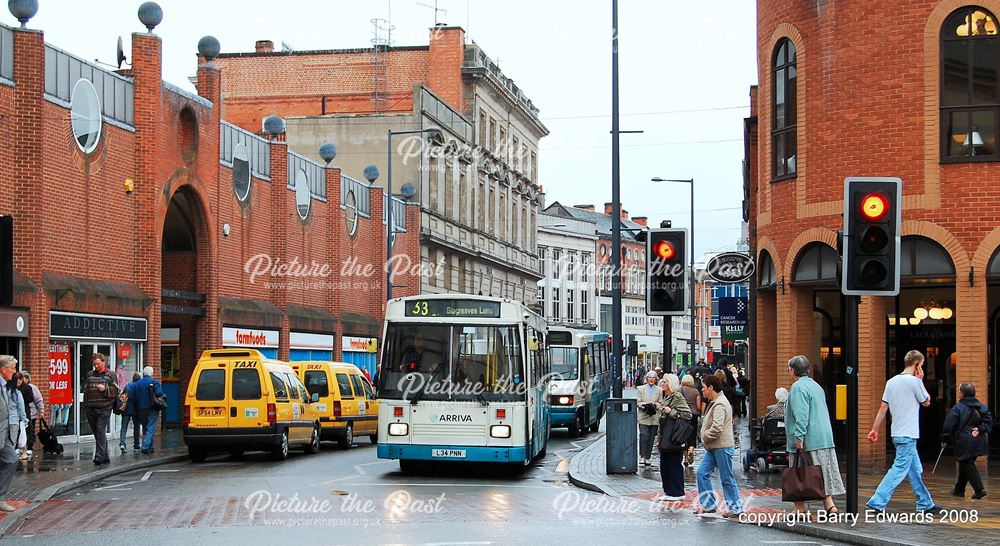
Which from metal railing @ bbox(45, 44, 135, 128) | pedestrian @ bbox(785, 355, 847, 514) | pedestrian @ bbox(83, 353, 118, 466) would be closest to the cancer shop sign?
pedestrian @ bbox(83, 353, 118, 466)

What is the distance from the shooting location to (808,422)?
13.8 metres

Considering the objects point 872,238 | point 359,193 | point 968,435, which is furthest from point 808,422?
point 359,193

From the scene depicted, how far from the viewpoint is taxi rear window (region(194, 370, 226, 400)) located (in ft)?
74.4

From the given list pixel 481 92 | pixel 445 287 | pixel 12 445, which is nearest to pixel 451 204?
pixel 445 287

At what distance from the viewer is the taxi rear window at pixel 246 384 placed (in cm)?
2267

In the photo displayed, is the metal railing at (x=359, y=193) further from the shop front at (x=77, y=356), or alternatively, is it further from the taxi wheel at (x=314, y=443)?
the taxi wheel at (x=314, y=443)

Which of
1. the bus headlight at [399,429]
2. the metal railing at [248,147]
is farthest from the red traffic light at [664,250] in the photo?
the metal railing at [248,147]

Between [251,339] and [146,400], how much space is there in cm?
1236

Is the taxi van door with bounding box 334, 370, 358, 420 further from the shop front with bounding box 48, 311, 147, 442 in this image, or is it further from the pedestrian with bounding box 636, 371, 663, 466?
the pedestrian with bounding box 636, 371, 663, 466

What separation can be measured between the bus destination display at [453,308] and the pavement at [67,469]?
5437 millimetres

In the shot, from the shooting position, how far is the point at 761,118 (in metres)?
23.3

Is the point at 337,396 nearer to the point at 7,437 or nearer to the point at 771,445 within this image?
the point at 771,445

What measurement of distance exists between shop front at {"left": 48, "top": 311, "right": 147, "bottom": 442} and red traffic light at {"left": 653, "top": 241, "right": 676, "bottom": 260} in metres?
11.8

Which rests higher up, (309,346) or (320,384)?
(309,346)
